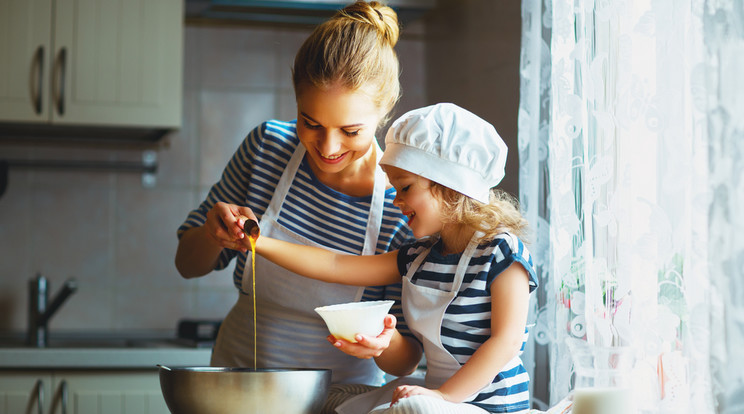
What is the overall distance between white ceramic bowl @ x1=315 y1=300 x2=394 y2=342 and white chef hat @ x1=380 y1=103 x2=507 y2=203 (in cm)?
23

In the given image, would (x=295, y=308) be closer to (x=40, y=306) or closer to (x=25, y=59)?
(x=40, y=306)

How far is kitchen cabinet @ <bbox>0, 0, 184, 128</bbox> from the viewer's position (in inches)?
88.6

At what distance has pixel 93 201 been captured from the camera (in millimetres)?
2557

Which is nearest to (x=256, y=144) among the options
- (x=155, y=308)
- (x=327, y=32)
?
(x=327, y=32)

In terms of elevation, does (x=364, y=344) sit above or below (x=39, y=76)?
below

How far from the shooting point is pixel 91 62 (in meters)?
2.29

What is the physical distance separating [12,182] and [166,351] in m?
0.91

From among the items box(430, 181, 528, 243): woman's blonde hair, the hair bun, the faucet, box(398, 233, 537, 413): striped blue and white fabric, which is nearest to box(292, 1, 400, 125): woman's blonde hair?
the hair bun

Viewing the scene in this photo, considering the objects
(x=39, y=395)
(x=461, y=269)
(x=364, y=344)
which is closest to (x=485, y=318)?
(x=461, y=269)

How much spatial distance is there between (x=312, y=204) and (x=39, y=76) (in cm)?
132

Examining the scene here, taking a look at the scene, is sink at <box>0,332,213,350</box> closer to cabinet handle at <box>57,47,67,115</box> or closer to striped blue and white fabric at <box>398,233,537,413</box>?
cabinet handle at <box>57,47,67,115</box>

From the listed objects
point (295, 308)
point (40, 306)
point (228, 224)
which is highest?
point (228, 224)

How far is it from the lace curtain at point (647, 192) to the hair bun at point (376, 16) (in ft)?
1.06

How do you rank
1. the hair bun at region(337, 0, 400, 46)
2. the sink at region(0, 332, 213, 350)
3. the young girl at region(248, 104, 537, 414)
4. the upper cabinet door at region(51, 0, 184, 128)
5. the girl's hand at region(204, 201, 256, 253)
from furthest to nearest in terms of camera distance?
1. the upper cabinet door at region(51, 0, 184, 128)
2. the sink at region(0, 332, 213, 350)
3. the hair bun at region(337, 0, 400, 46)
4. the girl's hand at region(204, 201, 256, 253)
5. the young girl at region(248, 104, 537, 414)
